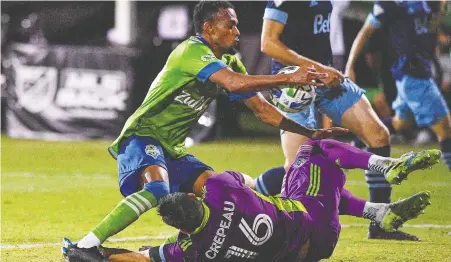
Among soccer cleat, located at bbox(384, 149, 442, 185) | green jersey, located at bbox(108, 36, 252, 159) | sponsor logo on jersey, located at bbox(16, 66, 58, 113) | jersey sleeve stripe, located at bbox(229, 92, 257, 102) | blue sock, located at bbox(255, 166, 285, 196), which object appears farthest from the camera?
sponsor logo on jersey, located at bbox(16, 66, 58, 113)

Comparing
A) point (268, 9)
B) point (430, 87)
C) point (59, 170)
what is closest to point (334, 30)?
point (59, 170)

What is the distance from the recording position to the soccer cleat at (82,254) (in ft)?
19.2

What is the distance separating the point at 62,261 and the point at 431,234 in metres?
3.18

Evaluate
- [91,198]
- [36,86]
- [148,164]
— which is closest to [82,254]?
[148,164]

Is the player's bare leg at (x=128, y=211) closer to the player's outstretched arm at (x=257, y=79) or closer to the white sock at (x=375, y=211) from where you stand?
the player's outstretched arm at (x=257, y=79)

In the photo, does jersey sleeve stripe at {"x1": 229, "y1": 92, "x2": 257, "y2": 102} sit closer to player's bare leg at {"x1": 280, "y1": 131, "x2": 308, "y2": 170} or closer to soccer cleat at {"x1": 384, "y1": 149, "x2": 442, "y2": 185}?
player's bare leg at {"x1": 280, "y1": 131, "x2": 308, "y2": 170}

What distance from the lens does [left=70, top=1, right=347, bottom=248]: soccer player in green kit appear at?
6328 mm

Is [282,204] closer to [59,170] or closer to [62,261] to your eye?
[62,261]

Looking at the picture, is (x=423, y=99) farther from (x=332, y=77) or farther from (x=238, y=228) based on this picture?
(x=238, y=228)

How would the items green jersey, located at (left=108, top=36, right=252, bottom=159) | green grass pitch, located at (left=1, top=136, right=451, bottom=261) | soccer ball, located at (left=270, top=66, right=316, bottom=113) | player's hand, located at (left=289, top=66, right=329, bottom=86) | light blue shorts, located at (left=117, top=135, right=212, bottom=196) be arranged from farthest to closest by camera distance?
1. soccer ball, located at (left=270, top=66, right=316, bottom=113)
2. green grass pitch, located at (left=1, top=136, right=451, bottom=261)
3. green jersey, located at (left=108, top=36, right=252, bottom=159)
4. light blue shorts, located at (left=117, top=135, right=212, bottom=196)
5. player's hand, located at (left=289, top=66, right=329, bottom=86)

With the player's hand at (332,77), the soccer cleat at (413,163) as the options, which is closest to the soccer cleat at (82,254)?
the soccer cleat at (413,163)

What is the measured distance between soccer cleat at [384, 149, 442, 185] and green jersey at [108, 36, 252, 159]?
1.40 m

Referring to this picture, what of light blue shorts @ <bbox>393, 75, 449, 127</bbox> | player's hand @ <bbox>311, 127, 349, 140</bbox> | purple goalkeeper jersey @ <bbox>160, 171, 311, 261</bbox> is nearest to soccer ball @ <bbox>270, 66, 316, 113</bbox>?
player's hand @ <bbox>311, 127, 349, 140</bbox>

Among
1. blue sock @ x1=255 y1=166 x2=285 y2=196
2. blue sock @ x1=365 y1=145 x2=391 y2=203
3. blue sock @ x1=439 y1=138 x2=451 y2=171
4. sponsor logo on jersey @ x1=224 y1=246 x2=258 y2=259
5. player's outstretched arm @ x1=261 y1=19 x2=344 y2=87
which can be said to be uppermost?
player's outstretched arm @ x1=261 y1=19 x2=344 y2=87
